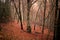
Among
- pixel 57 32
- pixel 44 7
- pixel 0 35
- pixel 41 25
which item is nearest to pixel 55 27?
pixel 57 32

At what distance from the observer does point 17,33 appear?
2.44 meters

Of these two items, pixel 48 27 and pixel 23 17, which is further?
pixel 23 17

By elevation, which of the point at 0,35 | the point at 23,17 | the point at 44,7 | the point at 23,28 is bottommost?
the point at 0,35

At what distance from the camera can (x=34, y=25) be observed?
89.6 inches

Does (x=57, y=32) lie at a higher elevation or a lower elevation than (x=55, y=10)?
lower

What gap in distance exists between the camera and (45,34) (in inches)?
88.0

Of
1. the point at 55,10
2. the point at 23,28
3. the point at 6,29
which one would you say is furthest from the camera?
the point at 6,29

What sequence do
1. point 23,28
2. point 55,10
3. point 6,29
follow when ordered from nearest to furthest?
point 55,10 < point 23,28 < point 6,29

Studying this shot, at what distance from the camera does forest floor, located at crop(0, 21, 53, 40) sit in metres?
2.25

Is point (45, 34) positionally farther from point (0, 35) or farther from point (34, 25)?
point (0, 35)

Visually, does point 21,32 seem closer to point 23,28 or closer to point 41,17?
point 23,28

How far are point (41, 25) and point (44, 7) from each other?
12.6 inches

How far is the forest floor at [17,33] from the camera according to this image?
2.25 metres

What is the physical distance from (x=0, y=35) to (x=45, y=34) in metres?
0.95
